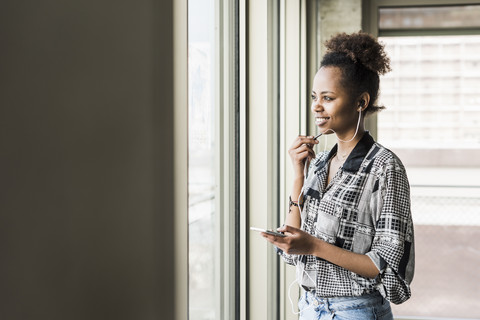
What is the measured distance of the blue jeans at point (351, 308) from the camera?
1.21 metres

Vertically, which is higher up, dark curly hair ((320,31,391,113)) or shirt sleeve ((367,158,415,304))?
dark curly hair ((320,31,391,113))

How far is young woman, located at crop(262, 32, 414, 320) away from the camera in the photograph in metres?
1.19

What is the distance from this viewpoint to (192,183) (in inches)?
49.1

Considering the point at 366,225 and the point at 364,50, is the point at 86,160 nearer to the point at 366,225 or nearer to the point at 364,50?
the point at 366,225

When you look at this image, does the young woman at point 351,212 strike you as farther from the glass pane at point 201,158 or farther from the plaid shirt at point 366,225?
the glass pane at point 201,158

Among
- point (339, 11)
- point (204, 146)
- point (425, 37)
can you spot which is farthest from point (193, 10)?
point (425, 37)

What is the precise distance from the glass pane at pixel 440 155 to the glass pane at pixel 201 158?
272 cm

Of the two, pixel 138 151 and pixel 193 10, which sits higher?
pixel 193 10

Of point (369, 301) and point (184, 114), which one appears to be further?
point (369, 301)

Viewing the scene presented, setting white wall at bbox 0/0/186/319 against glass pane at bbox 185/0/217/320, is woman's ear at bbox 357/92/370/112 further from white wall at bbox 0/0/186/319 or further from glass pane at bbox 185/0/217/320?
white wall at bbox 0/0/186/319

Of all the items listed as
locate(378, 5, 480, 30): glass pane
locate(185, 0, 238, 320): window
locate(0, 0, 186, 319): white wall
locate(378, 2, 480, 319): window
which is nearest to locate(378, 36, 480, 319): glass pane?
locate(378, 2, 480, 319): window

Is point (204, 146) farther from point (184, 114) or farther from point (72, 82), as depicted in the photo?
point (72, 82)

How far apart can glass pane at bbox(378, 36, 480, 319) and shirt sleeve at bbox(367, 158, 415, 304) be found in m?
2.81

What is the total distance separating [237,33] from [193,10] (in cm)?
65
